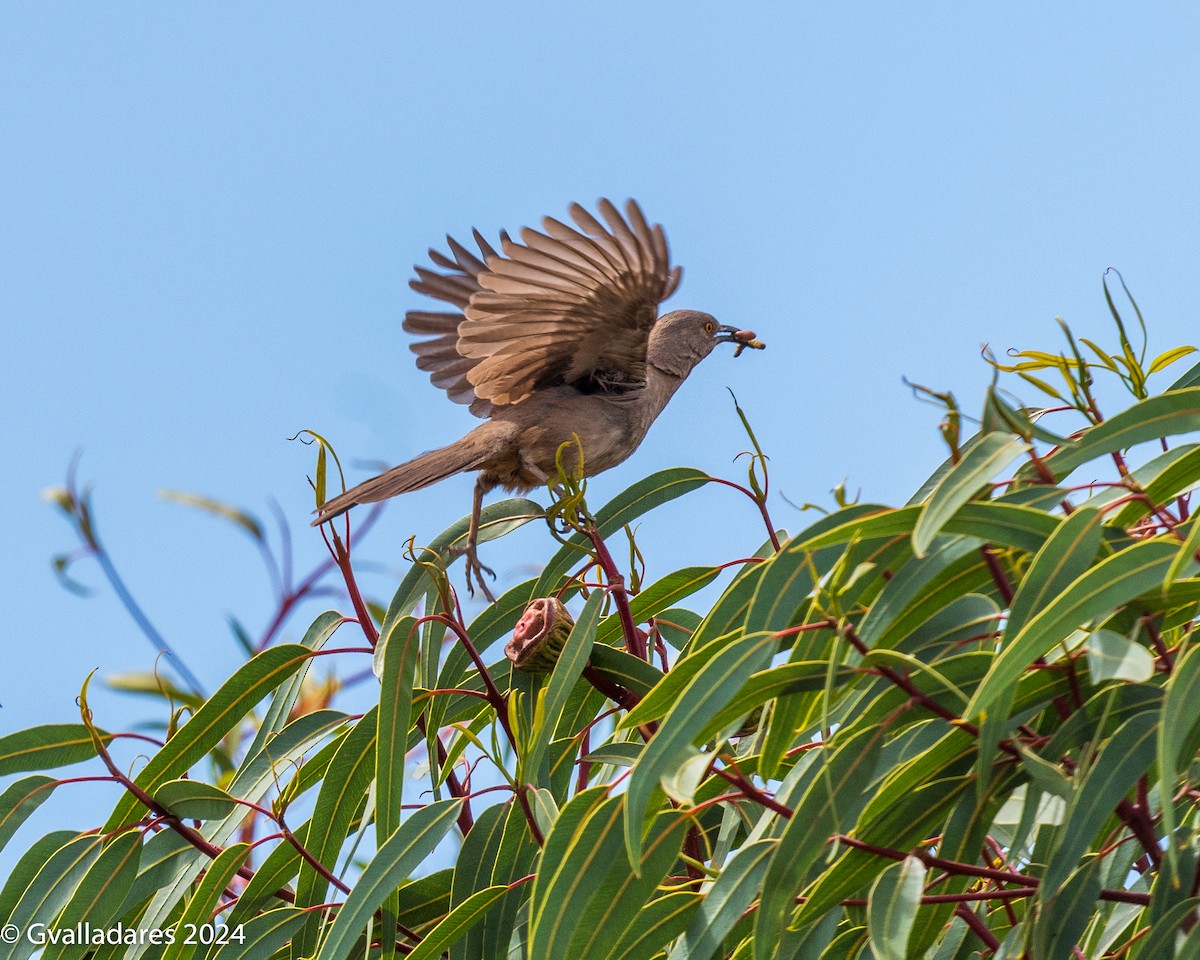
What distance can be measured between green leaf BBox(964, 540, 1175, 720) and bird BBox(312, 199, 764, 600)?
189cm

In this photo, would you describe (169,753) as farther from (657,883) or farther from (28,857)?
(657,883)

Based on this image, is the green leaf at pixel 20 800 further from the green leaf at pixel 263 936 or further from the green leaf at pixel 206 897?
the green leaf at pixel 263 936

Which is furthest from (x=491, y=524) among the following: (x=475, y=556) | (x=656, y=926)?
(x=656, y=926)

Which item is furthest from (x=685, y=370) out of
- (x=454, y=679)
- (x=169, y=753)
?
(x=169, y=753)

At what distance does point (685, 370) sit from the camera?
4.60 metres

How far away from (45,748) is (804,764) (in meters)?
1.53

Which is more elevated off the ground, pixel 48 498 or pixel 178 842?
pixel 48 498

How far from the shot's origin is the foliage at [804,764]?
70.7 inches

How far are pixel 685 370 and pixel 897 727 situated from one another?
260 cm

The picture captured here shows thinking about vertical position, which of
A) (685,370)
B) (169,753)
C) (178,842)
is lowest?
(178,842)

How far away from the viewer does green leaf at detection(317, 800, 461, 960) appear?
216 cm

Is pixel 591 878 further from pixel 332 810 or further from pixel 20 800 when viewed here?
pixel 20 800

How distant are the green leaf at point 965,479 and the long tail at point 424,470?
5.11ft

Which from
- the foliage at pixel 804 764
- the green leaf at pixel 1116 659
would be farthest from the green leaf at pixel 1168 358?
the green leaf at pixel 1116 659
